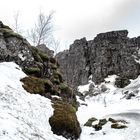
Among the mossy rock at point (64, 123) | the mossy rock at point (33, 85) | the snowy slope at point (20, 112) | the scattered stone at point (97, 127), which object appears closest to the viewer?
the snowy slope at point (20, 112)

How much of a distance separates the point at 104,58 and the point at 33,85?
218ft

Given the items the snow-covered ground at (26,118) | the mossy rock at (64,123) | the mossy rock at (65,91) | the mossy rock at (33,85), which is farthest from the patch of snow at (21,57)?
the mossy rock at (64,123)

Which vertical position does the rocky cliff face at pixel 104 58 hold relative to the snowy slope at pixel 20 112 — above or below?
above

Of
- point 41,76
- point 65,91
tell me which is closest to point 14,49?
point 41,76

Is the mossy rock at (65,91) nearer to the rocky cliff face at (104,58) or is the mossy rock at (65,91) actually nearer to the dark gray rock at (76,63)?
the rocky cliff face at (104,58)

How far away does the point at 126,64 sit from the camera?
84.3 m

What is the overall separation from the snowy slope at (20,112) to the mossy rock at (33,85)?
46 cm

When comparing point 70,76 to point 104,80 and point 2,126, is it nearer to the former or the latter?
point 104,80

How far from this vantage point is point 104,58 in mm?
86875

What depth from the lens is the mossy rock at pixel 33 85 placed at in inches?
810

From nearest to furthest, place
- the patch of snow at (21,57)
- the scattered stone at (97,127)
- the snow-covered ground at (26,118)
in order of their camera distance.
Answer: the snow-covered ground at (26,118)
the scattered stone at (97,127)
the patch of snow at (21,57)

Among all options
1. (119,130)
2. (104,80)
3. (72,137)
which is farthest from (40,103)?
(104,80)

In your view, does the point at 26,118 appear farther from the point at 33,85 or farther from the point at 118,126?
the point at 118,126

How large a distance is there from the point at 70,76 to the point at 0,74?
76242mm
